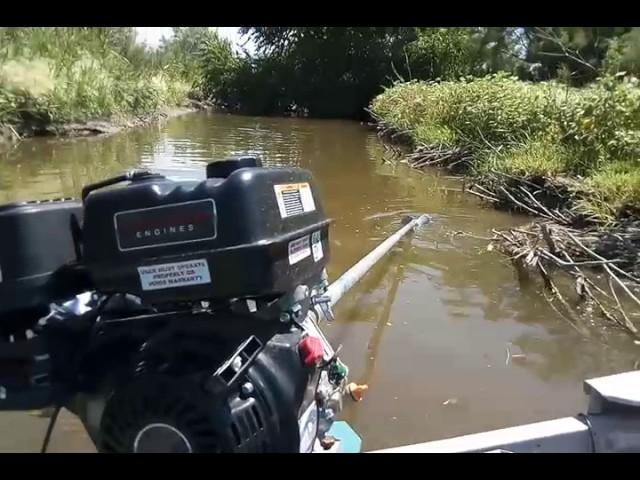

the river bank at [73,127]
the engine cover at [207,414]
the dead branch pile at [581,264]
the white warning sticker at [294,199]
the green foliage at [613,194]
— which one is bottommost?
the river bank at [73,127]

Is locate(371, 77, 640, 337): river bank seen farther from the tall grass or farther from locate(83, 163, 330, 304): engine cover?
the tall grass

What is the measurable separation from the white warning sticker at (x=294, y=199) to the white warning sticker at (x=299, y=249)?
81 mm

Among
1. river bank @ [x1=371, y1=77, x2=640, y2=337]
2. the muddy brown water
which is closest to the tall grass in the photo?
the muddy brown water

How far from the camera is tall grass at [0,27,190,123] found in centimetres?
1552

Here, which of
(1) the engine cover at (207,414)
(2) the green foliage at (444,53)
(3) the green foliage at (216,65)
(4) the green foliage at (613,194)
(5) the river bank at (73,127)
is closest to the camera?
(1) the engine cover at (207,414)

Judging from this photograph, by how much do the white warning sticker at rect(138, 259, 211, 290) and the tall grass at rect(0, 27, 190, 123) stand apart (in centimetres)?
1418

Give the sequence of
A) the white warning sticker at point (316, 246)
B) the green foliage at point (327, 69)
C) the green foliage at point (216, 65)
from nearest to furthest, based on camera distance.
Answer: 1. the white warning sticker at point (316, 246)
2. the green foliage at point (327, 69)
3. the green foliage at point (216, 65)

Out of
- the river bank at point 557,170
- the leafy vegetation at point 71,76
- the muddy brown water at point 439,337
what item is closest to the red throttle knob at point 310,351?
the muddy brown water at point 439,337

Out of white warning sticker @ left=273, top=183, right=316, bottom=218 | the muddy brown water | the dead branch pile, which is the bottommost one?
the muddy brown water

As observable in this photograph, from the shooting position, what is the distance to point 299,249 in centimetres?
220

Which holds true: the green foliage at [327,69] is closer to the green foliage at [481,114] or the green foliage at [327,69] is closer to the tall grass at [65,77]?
the tall grass at [65,77]

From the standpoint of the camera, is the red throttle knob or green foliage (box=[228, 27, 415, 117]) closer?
the red throttle knob

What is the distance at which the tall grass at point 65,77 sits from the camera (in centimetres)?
1552

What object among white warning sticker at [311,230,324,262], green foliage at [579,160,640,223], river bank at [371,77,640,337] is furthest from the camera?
green foliage at [579,160,640,223]
